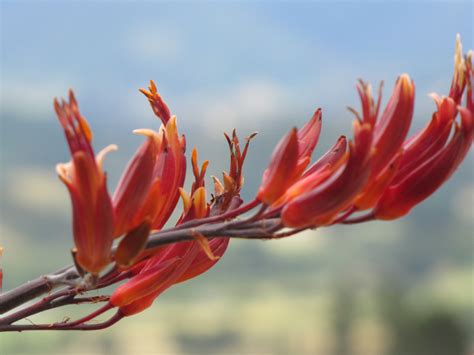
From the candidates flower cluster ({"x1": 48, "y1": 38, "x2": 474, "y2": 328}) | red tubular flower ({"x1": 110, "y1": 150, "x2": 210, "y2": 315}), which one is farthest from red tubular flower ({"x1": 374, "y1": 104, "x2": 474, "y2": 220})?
red tubular flower ({"x1": 110, "y1": 150, "x2": 210, "y2": 315})

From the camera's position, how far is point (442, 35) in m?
62.6

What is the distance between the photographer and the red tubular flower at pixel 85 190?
42cm

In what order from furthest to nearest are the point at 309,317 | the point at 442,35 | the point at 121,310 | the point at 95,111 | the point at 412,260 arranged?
the point at 442,35 < the point at 95,111 < the point at 412,260 < the point at 309,317 < the point at 121,310

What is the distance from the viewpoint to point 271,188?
0.44m

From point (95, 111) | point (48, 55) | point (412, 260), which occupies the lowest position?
point (412, 260)

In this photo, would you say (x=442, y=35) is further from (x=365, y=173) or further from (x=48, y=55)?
(x=365, y=173)

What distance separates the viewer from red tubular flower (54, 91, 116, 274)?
0.42m

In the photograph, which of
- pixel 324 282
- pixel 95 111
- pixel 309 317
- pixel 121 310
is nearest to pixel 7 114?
pixel 95 111

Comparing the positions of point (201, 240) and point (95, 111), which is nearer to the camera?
point (201, 240)

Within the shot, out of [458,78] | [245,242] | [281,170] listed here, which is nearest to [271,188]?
[281,170]

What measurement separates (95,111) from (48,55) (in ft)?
53.5

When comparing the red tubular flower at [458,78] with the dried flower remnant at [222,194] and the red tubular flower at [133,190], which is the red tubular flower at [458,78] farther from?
the red tubular flower at [133,190]

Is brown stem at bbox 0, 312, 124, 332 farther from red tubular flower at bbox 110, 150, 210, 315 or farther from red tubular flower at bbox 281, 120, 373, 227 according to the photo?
red tubular flower at bbox 281, 120, 373, 227

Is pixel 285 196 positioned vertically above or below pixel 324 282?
above
